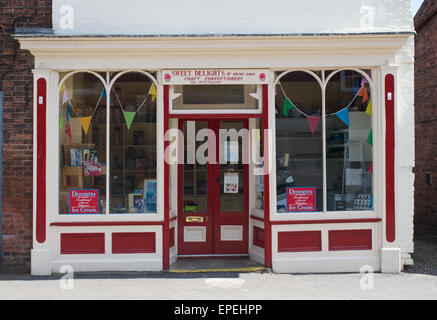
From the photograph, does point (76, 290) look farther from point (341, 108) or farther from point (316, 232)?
point (341, 108)

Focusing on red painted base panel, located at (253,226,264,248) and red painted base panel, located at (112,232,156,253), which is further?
red painted base panel, located at (253,226,264,248)

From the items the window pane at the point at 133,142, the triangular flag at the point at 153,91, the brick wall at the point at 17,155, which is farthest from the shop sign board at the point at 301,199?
the brick wall at the point at 17,155

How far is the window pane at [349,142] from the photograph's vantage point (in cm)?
766

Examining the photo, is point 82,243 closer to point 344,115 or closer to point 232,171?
point 232,171

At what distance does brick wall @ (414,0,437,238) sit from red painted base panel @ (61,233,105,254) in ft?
24.2

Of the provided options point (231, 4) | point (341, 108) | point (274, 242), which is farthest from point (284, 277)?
point (231, 4)

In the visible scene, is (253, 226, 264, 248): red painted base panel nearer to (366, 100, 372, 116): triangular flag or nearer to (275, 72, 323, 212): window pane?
(275, 72, 323, 212): window pane

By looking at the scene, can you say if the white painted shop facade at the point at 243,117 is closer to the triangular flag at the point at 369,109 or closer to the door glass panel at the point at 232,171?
the triangular flag at the point at 369,109

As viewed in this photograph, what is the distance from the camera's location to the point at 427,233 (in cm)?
1020

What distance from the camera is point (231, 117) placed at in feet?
24.9

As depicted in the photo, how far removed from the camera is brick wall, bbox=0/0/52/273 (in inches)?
296

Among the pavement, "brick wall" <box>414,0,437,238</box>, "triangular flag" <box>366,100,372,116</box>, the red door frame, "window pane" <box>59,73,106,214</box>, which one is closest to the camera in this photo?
the pavement

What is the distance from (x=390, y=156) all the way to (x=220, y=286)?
361cm

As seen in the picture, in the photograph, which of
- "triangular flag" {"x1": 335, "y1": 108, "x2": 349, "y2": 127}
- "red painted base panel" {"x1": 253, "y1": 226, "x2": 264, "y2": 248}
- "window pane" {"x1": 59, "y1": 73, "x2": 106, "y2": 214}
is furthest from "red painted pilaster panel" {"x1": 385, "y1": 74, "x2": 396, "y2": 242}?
"window pane" {"x1": 59, "y1": 73, "x2": 106, "y2": 214}
